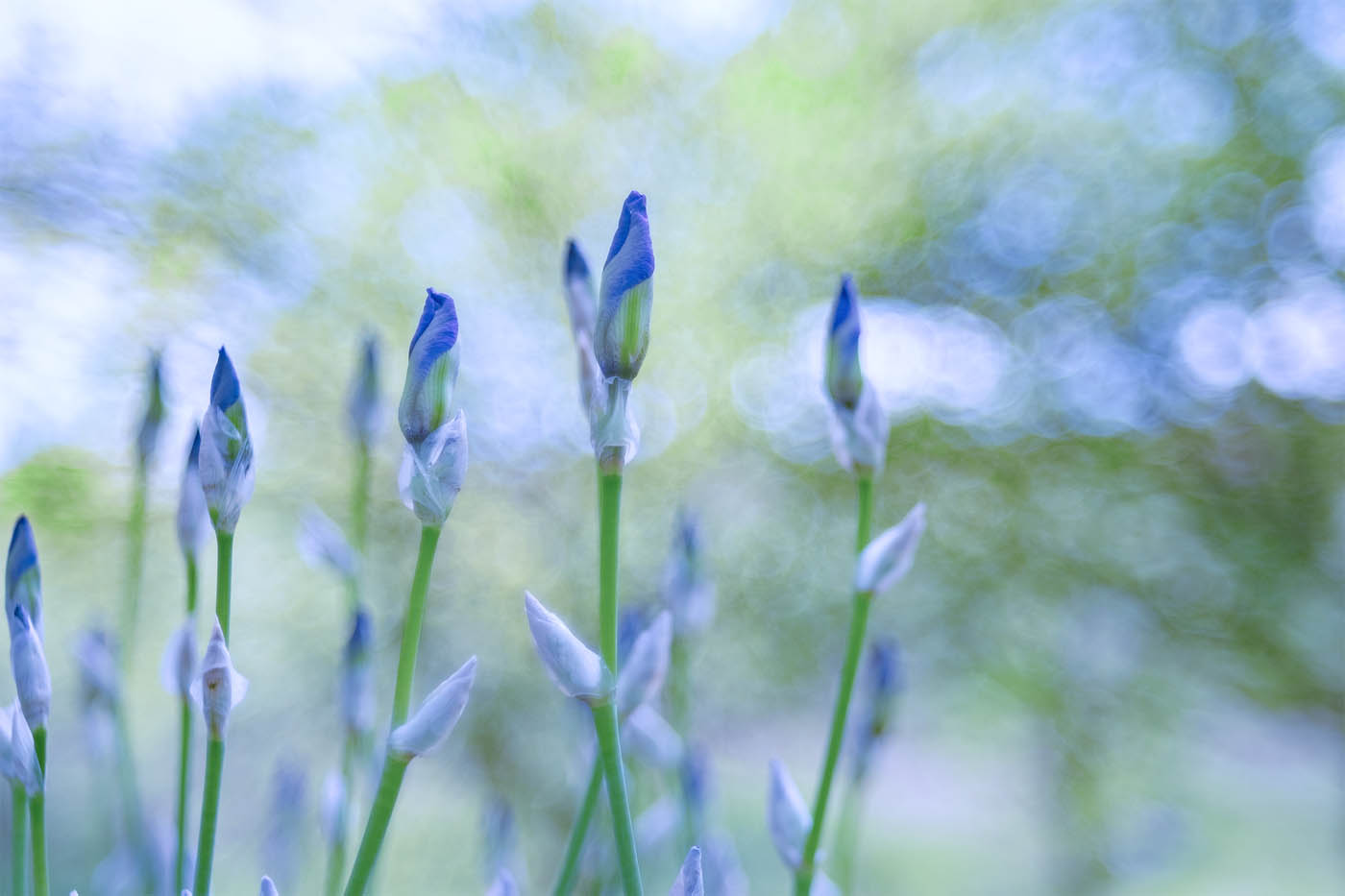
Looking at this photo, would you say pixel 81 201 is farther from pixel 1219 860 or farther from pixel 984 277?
pixel 1219 860

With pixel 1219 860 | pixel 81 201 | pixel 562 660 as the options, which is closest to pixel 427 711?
pixel 562 660

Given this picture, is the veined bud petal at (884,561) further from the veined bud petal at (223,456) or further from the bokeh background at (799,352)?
the bokeh background at (799,352)

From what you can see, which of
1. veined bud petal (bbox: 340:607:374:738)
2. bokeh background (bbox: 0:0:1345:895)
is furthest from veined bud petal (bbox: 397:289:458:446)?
bokeh background (bbox: 0:0:1345:895)

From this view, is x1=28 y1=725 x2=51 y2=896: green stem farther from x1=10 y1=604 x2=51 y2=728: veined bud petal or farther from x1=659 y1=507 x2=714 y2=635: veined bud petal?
x1=659 y1=507 x2=714 y2=635: veined bud petal

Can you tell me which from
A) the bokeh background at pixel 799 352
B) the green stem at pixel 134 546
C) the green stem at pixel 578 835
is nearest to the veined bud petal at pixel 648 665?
the green stem at pixel 578 835

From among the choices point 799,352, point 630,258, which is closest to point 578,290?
point 630,258
